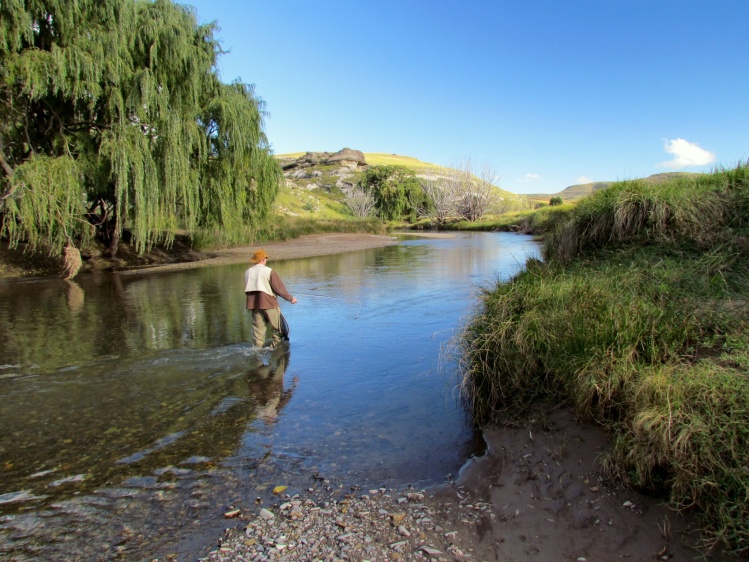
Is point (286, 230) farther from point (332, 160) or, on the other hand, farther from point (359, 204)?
point (332, 160)

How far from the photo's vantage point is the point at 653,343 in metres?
5.02

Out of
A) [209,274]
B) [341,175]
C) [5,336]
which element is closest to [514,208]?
[341,175]

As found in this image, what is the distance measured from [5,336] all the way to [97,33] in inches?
493

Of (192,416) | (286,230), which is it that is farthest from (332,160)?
(192,416)

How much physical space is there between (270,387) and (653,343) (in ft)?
17.6

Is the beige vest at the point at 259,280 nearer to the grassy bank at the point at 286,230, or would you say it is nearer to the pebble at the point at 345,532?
the pebble at the point at 345,532

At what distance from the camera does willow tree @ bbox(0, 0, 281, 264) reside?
17.1 m

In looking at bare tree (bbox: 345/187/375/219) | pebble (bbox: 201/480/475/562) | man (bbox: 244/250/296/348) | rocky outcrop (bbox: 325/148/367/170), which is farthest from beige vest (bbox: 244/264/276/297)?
rocky outcrop (bbox: 325/148/367/170)

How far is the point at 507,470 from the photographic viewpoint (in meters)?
4.84

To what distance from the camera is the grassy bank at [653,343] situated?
3.50 meters

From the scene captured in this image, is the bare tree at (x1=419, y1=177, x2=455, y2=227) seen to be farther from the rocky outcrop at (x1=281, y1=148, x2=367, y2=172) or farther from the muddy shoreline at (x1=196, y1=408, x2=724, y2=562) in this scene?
the muddy shoreline at (x1=196, y1=408, x2=724, y2=562)

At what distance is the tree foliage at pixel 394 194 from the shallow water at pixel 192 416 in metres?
82.8

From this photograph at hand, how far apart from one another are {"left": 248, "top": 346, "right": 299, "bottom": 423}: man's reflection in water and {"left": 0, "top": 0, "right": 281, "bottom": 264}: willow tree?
13.2m

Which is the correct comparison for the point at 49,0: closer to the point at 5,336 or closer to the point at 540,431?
the point at 5,336
